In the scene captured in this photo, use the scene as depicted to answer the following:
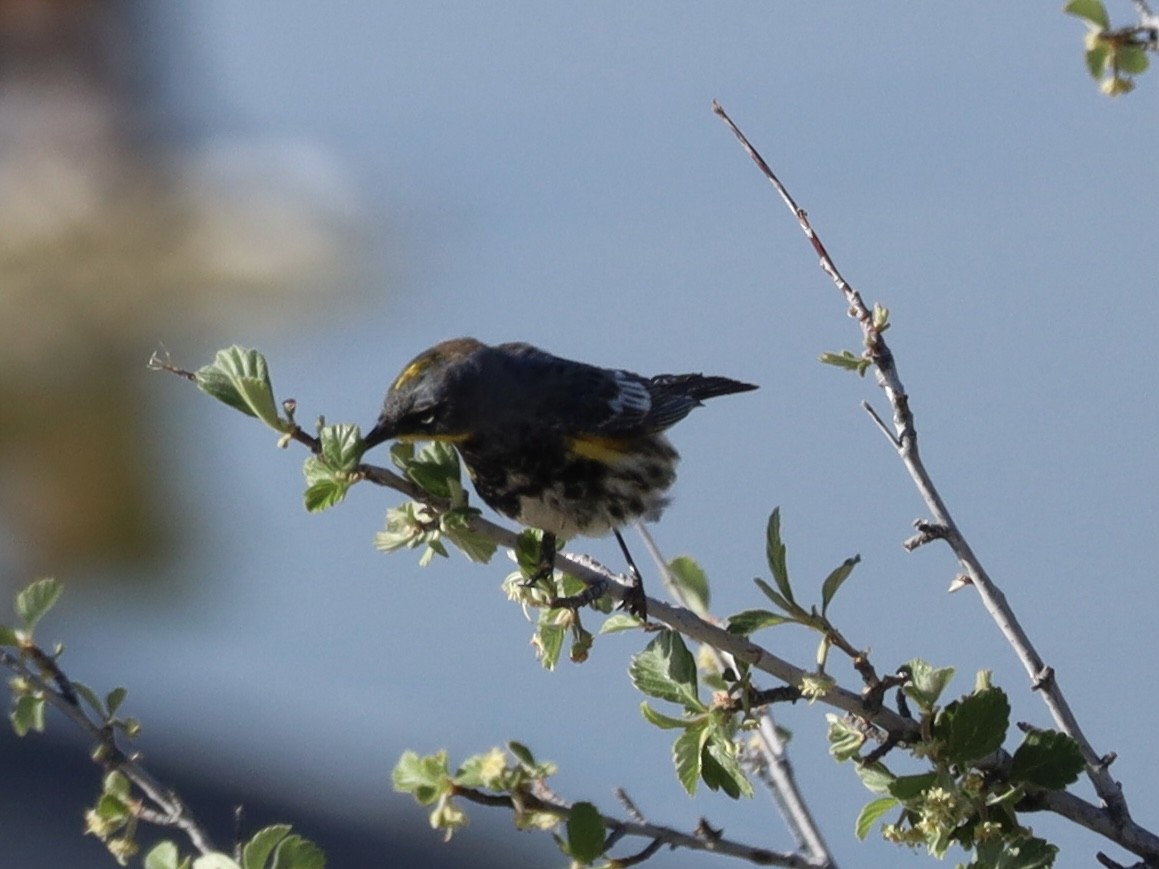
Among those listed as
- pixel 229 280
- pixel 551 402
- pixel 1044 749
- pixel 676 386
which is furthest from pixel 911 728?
pixel 229 280

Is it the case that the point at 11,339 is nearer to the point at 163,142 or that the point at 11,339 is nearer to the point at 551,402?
the point at 163,142

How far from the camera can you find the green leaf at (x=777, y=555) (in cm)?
191

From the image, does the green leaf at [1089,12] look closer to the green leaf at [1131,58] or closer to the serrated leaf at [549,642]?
the green leaf at [1131,58]

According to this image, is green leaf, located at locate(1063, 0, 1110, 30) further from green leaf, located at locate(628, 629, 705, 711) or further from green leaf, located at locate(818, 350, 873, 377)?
green leaf, located at locate(628, 629, 705, 711)

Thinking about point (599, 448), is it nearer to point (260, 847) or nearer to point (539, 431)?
point (539, 431)

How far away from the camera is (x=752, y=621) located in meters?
1.91

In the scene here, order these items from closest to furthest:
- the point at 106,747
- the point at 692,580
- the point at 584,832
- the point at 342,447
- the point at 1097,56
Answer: the point at 1097,56, the point at 584,832, the point at 342,447, the point at 106,747, the point at 692,580

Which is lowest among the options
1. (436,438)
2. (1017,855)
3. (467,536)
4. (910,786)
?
(1017,855)

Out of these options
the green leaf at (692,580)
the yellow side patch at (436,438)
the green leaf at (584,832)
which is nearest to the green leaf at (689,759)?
the green leaf at (584,832)

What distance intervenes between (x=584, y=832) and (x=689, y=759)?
31 cm

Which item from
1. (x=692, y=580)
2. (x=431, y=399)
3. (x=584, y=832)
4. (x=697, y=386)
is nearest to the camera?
(x=584, y=832)

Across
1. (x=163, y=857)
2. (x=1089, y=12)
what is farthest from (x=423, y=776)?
(x=1089, y=12)

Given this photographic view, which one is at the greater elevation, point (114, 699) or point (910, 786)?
point (114, 699)

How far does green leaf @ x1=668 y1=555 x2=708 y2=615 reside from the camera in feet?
7.55
